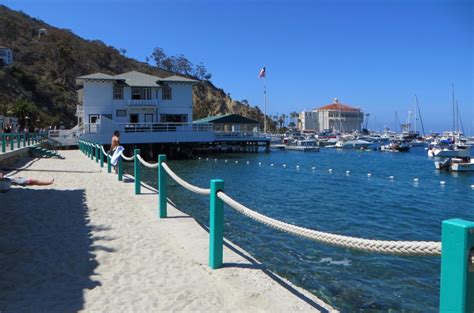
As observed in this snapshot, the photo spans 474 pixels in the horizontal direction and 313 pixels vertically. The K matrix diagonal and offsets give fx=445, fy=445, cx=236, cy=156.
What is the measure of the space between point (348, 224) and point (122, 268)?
9.69 metres

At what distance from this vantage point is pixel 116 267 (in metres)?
6.42

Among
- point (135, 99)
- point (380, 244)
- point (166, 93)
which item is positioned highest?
point (166, 93)

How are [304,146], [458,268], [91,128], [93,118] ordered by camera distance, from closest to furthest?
[458,268] < [91,128] < [93,118] < [304,146]

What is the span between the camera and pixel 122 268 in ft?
20.9

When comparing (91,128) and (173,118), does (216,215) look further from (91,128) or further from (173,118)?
(173,118)

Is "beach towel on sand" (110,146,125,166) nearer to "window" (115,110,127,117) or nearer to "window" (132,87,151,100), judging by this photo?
"window" (115,110,127,117)

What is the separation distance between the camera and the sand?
199 inches

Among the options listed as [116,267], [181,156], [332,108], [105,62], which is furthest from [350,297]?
[332,108]

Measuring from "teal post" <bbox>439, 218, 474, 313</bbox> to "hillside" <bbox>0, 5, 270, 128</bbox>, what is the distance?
5737cm

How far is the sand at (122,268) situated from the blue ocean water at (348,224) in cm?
197

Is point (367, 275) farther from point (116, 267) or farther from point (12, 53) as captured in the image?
point (12, 53)

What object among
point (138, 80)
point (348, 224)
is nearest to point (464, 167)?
point (348, 224)

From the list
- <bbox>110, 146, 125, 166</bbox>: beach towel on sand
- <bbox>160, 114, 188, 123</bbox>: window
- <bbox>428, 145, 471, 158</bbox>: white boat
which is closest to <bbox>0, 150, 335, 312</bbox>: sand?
<bbox>110, 146, 125, 166</bbox>: beach towel on sand

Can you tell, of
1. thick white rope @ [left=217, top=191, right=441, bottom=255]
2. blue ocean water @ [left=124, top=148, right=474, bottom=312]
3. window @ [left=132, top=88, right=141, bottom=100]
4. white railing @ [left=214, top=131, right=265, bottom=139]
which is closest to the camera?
thick white rope @ [left=217, top=191, right=441, bottom=255]
